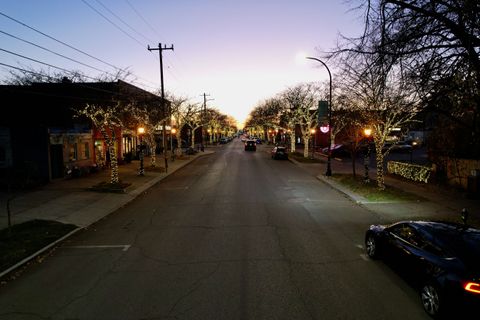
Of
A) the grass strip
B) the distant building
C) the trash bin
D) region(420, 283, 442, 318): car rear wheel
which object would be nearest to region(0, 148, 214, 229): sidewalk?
the grass strip

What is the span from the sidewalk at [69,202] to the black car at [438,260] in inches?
407

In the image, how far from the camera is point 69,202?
16641 mm

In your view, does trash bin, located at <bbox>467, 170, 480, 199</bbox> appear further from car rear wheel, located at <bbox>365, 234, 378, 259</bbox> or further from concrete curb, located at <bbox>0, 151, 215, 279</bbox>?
concrete curb, located at <bbox>0, 151, 215, 279</bbox>

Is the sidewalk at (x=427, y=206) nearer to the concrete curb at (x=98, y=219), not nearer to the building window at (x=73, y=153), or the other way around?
the concrete curb at (x=98, y=219)

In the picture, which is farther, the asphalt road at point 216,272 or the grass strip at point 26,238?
the grass strip at point 26,238

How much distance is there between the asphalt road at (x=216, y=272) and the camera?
260 inches

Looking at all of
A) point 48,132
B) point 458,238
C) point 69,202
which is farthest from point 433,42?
point 48,132

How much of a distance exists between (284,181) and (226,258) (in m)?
15.0

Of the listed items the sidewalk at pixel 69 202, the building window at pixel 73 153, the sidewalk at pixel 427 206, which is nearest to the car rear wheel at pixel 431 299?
the sidewalk at pixel 427 206

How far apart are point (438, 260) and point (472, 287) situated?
836 millimetres

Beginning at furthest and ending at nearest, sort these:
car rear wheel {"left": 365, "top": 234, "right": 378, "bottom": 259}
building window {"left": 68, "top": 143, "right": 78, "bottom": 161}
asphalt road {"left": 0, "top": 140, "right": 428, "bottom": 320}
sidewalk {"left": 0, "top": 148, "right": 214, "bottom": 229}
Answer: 1. building window {"left": 68, "top": 143, "right": 78, "bottom": 161}
2. sidewalk {"left": 0, "top": 148, "right": 214, "bottom": 229}
3. car rear wheel {"left": 365, "top": 234, "right": 378, "bottom": 259}
4. asphalt road {"left": 0, "top": 140, "right": 428, "bottom": 320}

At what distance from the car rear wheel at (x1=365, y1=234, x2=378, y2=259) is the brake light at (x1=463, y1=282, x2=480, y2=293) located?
327 centimetres

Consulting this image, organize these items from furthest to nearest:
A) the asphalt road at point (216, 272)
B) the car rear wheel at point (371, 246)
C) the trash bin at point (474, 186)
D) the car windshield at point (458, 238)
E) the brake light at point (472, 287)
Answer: the trash bin at point (474, 186)
the car rear wheel at point (371, 246)
the asphalt road at point (216, 272)
the car windshield at point (458, 238)
the brake light at point (472, 287)

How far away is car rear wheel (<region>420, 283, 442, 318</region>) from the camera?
20.2 feet
